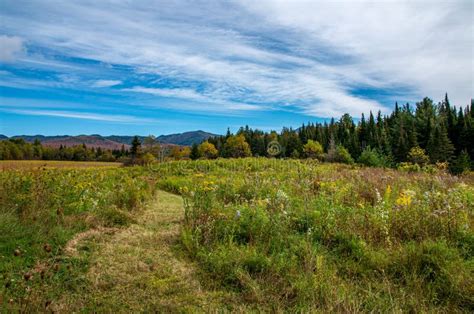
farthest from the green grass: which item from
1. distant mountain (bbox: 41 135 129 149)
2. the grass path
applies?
distant mountain (bbox: 41 135 129 149)

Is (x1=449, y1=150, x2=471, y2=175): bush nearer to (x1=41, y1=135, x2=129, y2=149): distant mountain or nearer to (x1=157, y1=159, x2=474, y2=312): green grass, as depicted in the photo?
(x1=157, y1=159, x2=474, y2=312): green grass

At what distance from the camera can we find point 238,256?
355 cm

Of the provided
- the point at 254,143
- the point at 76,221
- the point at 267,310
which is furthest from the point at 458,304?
the point at 254,143

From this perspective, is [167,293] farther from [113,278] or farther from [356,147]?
[356,147]

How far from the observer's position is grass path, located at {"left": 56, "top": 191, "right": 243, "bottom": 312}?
2760 millimetres

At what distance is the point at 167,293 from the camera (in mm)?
2992

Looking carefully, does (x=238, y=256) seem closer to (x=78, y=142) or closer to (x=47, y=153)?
(x=47, y=153)

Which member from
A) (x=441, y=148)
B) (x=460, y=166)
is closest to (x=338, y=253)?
(x=460, y=166)

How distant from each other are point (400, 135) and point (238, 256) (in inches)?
2074

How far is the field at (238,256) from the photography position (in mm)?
2805

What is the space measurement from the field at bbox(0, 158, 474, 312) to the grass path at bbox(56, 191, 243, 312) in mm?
13

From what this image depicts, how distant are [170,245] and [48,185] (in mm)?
3408

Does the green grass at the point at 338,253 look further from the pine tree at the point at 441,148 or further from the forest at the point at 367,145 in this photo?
the pine tree at the point at 441,148

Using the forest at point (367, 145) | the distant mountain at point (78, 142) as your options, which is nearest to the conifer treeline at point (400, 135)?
the forest at point (367, 145)
